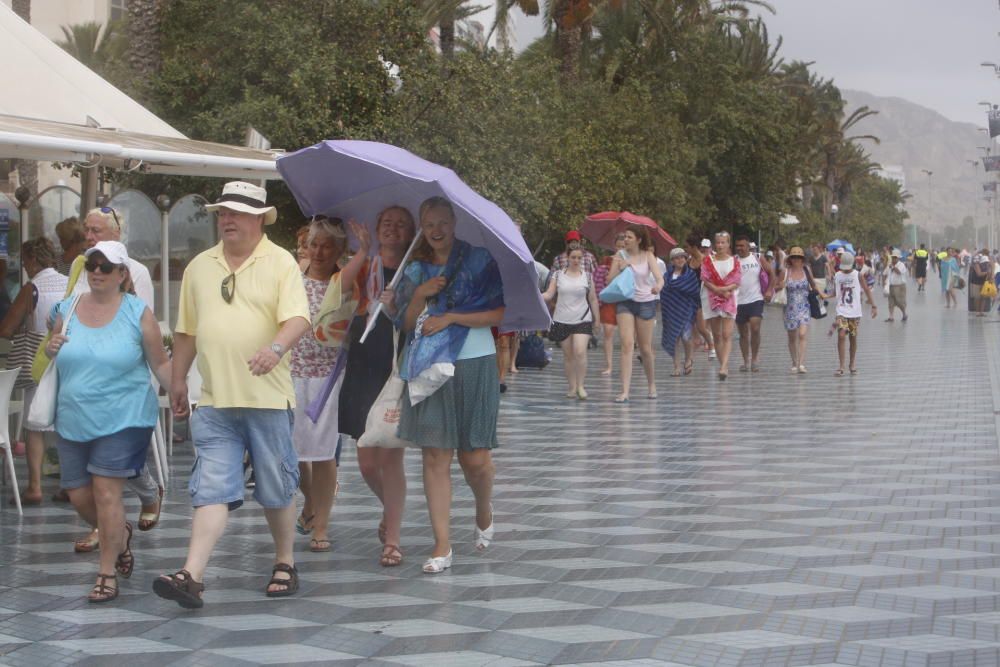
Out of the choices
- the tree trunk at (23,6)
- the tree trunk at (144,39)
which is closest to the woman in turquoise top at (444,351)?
the tree trunk at (144,39)

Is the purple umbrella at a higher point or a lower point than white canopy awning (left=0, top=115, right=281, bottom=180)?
lower

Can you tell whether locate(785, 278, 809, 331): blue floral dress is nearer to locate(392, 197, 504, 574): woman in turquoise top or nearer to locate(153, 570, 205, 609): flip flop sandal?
locate(392, 197, 504, 574): woman in turquoise top

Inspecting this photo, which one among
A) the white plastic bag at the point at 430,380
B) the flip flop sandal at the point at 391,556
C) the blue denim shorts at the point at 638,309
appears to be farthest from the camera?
the blue denim shorts at the point at 638,309

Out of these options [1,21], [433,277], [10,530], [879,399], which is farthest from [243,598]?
[879,399]

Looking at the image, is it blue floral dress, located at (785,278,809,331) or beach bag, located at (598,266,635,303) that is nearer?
beach bag, located at (598,266,635,303)

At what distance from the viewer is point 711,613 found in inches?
235

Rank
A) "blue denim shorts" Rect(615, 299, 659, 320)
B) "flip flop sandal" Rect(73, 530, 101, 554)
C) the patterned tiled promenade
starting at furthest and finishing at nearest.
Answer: "blue denim shorts" Rect(615, 299, 659, 320)
"flip flop sandal" Rect(73, 530, 101, 554)
the patterned tiled promenade

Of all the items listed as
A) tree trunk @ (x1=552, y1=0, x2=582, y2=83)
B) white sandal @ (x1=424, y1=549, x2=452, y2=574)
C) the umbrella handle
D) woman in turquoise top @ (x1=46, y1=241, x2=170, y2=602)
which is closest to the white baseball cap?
woman in turquoise top @ (x1=46, y1=241, x2=170, y2=602)

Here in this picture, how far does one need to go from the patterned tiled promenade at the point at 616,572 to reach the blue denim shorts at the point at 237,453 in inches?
18.2

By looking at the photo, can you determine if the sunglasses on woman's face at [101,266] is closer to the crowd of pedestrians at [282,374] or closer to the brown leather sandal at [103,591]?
the crowd of pedestrians at [282,374]

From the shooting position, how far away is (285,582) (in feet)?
20.6

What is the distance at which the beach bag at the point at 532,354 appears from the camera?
19.5m

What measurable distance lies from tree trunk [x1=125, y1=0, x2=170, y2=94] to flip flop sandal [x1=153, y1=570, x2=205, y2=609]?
14.8 meters

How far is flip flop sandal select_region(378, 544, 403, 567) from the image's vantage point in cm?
688
